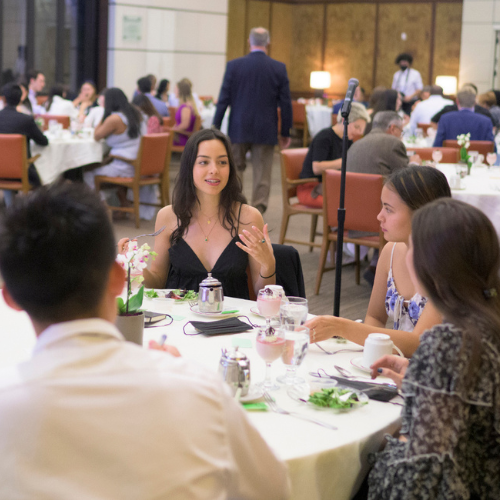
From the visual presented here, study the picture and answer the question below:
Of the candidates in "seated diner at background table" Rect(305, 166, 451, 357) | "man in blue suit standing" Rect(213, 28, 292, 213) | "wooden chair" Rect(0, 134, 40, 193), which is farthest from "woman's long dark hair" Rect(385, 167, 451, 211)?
"man in blue suit standing" Rect(213, 28, 292, 213)

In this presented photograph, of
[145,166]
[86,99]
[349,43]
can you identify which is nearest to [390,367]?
[145,166]

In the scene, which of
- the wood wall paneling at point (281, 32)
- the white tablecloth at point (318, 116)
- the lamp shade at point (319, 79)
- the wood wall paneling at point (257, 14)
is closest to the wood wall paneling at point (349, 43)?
the wood wall paneling at point (281, 32)

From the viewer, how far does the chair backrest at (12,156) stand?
6258 mm

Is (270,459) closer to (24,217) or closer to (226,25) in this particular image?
(24,217)

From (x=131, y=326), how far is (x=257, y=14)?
1462cm

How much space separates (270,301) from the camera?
7.57 ft

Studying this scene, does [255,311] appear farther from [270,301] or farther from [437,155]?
[437,155]

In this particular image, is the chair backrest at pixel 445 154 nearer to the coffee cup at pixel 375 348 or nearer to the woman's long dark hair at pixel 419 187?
the woman's long dark hair at pixel 419 187

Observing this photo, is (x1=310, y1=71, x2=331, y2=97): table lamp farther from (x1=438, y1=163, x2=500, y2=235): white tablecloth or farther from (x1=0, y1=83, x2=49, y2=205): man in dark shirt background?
(x1=438, y1=163, x2=500, y2=235): white tablecloth

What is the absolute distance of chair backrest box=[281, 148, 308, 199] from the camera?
19.0ft

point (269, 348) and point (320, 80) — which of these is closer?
point (269, 348)

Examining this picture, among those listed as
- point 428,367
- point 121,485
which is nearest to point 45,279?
point 121,485

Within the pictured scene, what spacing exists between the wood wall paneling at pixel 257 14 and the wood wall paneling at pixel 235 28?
16cm

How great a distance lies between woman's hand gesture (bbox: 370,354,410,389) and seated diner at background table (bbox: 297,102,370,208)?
4.00 m
